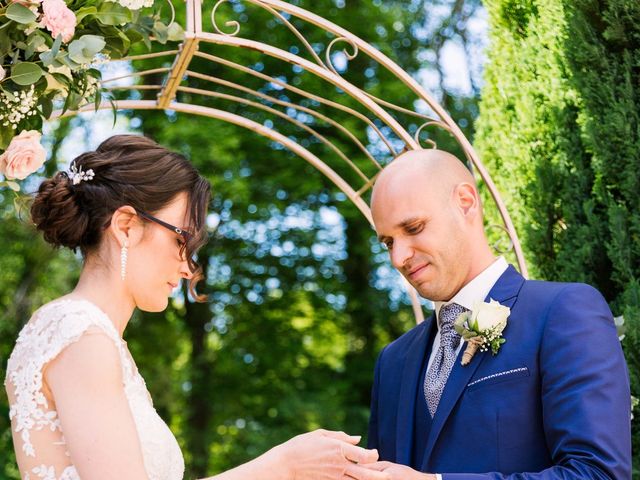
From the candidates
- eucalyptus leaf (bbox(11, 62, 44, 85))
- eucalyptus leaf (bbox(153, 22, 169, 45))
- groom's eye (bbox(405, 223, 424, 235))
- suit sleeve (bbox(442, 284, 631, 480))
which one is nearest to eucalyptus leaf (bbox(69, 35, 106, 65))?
eucalyptus leaf (bbox(11, 62, 44, 85))

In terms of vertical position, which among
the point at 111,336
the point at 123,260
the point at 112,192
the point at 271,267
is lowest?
the point at 111,336

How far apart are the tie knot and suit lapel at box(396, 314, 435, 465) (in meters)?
0.12

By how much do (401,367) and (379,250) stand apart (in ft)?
31.0

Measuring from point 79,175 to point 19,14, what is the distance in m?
0.52

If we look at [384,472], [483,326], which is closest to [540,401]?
[483,326]

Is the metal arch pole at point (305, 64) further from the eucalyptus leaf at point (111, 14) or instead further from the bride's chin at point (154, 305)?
the bride's chin at point (154, 305)

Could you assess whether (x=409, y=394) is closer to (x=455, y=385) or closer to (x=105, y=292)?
(x=455, y=385)

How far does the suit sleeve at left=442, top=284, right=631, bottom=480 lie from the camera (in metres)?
2.63

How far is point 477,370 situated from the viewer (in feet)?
9.77

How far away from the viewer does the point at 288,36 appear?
12594 millimetres

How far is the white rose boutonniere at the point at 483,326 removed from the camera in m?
2.90

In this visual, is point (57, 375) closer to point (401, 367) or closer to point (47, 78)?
point (47, 78)

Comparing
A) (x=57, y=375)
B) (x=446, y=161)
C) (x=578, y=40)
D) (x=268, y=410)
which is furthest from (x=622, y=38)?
(x=268, y=410)

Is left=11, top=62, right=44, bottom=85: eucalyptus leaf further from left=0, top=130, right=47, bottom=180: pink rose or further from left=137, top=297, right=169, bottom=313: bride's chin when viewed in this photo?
left=137, top=297, right=169, bottom=313: bride's chin
